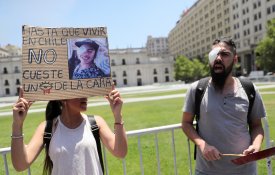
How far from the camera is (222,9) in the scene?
6938cm

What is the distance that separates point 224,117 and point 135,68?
A: 92324mm

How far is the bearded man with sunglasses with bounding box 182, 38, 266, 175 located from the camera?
259 cm

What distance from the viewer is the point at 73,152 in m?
2.20

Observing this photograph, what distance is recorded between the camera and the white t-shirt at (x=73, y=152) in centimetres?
220

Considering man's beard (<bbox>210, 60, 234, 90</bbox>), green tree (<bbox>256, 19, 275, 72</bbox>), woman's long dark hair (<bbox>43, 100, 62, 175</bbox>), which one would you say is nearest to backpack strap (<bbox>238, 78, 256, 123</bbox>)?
man's beard (<bbox>210, 60, 234, 90</bbox>)

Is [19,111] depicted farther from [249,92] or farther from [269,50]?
[269,50]

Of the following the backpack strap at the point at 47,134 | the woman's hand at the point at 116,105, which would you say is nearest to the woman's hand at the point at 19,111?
the backpack strap at the point at 47,134

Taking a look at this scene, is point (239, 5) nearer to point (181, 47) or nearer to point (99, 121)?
point (181, 47)

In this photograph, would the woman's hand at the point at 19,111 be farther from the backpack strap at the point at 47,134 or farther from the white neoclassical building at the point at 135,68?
the white neoclassical building at the point at 135,68

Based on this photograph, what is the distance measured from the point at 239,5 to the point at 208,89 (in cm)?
6364

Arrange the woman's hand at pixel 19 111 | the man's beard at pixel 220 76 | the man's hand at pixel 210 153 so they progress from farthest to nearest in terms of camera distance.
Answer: the man's beard at pixel 220 76, the man's hand at pixel 210 153, the woman's hand at pixel 19 111

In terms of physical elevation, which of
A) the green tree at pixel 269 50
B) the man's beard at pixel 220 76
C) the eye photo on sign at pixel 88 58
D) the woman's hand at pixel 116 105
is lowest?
the woman's hand at pixel 116 105

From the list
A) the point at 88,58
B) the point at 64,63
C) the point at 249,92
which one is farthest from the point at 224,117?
the point at 64,63

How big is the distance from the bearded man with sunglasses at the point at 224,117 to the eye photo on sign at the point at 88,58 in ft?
2.98
